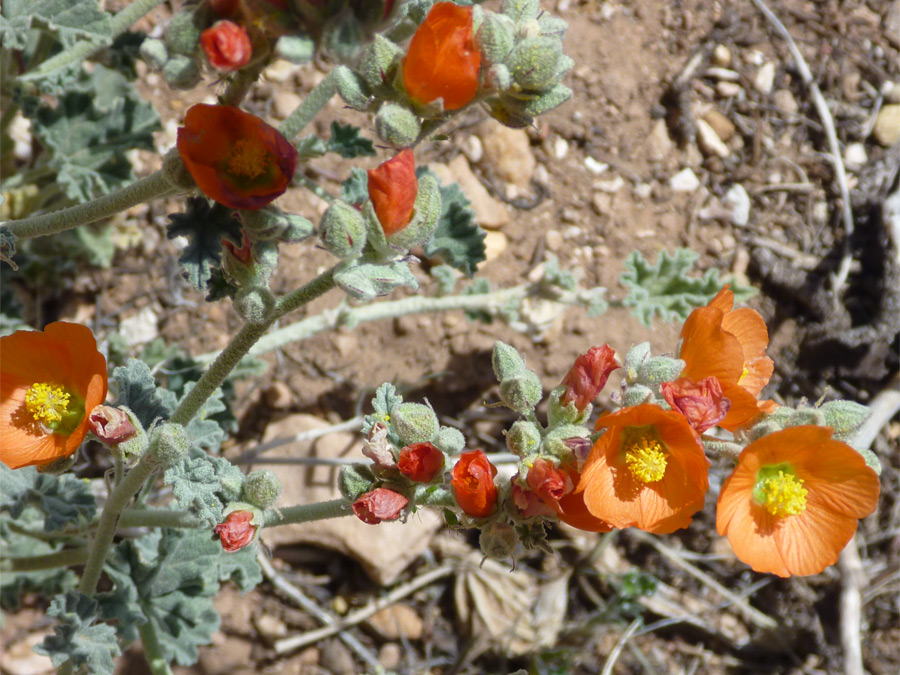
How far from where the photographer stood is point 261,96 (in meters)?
3.57

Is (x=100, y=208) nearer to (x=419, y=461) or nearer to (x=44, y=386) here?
(x=44, y=386)

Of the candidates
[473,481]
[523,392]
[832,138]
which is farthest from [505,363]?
[832,138]

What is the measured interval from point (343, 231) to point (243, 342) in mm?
372

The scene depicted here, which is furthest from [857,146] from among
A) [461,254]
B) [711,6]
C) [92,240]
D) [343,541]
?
[92,240]

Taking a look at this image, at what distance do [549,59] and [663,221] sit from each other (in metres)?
2.09

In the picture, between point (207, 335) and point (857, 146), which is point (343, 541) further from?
point (857, 146)

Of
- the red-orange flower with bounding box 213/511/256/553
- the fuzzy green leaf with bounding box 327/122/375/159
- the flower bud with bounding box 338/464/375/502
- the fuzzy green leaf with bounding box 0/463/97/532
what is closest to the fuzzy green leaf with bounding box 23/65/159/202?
the fuzzy green leaf with bounding box 327/122/375/159

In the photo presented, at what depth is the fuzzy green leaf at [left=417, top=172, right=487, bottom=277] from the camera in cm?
276

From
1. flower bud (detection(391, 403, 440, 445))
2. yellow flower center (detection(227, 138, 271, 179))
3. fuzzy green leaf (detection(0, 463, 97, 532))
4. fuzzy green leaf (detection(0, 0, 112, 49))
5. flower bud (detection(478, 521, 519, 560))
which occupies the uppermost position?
yellow flower center (detection(227, 138, 271, 179))

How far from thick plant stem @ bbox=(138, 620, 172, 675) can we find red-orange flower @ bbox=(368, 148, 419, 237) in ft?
5.18

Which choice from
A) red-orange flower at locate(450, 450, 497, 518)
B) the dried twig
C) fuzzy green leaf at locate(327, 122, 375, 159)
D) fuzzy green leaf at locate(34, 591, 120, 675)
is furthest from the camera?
the dried twig

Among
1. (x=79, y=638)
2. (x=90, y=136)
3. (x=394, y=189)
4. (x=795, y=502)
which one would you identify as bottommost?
(x=79, y=638)

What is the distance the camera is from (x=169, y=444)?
179cm

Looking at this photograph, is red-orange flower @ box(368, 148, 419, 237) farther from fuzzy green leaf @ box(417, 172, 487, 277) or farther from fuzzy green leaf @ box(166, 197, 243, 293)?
fuzzy green leaf @ box(417, 172, 487, 277)
